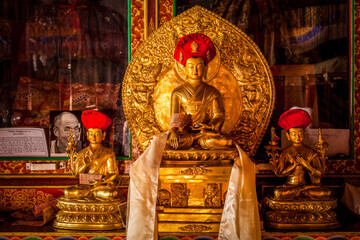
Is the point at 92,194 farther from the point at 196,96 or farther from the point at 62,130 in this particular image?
the point at 196,96

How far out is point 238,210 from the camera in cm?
340

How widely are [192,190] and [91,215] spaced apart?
0.98m

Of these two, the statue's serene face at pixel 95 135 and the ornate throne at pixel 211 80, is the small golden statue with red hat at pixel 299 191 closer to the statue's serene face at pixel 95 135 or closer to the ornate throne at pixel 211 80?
the ornate throne at pixel 211 80

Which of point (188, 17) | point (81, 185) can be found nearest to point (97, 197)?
point (81, 185)

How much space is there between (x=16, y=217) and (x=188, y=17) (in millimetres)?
2851

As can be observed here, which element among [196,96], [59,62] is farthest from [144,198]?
[59,62]

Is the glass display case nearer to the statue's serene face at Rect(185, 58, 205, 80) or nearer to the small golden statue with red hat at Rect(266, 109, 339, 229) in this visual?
the statue's serene face at Rect(185, 58, 205, 80)

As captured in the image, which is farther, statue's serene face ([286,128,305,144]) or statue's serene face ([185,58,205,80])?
statue's serene face ([185,58,205,80])

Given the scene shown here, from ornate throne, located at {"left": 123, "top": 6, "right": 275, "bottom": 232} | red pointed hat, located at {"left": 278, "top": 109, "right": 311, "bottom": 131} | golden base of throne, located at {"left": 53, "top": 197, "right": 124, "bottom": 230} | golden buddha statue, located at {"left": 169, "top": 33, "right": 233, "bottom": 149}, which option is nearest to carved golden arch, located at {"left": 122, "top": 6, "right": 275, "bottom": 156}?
ornate throne, located at {"left": 123, "top": 6, "right": 275, "bottom": 232}

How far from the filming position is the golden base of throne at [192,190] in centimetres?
354

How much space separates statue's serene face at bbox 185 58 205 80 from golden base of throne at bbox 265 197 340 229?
1.49m

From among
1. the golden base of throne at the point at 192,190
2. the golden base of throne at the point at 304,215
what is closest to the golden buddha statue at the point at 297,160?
the golden base of throne at the point at 304,215

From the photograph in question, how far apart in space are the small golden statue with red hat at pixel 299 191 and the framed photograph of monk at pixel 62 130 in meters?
2.28

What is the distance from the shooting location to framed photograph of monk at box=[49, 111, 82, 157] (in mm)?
4672
